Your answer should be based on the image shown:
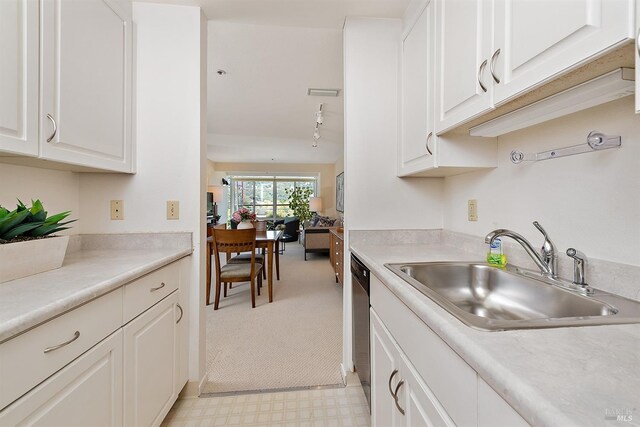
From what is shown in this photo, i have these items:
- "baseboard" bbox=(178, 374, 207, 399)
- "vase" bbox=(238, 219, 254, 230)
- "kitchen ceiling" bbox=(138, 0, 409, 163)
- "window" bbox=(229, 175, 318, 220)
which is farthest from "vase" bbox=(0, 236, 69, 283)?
"window" bbox=(229, 175, 318, 220)

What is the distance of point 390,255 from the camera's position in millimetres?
1471

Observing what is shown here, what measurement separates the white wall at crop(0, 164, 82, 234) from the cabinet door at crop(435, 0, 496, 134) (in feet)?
6.68

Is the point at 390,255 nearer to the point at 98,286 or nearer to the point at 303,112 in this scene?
the point at 98,286

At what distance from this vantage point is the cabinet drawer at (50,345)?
2.11ft

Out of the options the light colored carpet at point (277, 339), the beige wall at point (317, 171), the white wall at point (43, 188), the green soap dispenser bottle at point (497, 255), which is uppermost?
the beige wall at point (317, 171)

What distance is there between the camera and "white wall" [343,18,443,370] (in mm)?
1792

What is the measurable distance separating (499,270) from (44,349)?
5.20 feet

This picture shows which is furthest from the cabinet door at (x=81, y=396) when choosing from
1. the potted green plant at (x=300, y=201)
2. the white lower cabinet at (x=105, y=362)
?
the potted green plant at (x=300, y=201)

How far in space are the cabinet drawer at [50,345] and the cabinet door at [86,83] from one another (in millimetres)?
703

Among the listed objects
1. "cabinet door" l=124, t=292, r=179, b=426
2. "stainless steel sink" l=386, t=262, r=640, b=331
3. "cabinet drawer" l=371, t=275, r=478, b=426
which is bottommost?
"cabinet door" l=124, t=292, r=179, b=426

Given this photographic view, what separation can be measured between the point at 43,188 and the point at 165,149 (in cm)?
62

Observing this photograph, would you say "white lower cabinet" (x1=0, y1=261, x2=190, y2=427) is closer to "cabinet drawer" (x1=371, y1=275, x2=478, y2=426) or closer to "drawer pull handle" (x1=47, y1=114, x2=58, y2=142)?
"drawer pull handle" (x1=47, y1=114, x2=58, y2=142)

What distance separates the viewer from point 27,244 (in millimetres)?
1011

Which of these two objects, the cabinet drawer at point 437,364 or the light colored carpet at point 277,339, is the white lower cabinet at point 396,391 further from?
the light colored carpet at point 277,339
